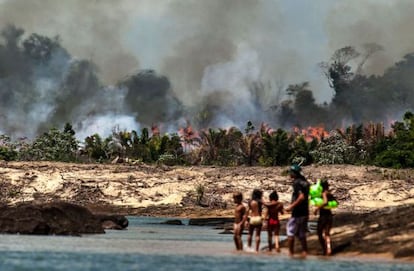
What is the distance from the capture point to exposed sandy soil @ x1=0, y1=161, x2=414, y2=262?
303ft

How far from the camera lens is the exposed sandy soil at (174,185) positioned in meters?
92.4

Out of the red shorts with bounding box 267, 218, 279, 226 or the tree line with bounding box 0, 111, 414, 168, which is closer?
the red shorts with bounding box 267, 218, 279, 226

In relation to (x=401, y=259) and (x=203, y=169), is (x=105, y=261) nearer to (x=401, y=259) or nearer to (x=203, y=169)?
(x=401, y=259)

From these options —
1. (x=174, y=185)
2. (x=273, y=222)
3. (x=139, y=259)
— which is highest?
(x=174, y=185)

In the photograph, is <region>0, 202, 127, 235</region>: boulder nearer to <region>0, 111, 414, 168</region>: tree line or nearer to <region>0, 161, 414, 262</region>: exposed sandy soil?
<region>0, 161, 414, 262</region>: exposed sandy soil

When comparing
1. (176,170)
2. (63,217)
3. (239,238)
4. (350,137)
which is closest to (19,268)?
(239,238)

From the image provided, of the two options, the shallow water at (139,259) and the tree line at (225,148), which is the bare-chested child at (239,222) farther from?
the tree line at (225,148)

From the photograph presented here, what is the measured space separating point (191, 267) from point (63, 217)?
17974 millimetres

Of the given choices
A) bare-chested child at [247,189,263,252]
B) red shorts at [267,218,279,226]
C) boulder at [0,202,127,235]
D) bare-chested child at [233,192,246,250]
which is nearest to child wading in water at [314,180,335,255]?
red shorts at [267,218,279,226]

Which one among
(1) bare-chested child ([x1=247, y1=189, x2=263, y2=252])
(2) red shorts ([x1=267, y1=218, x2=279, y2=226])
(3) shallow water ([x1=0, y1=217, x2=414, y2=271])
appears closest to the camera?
(3) shallow water ([x1=0, y1=217, x2=414, y2=271])

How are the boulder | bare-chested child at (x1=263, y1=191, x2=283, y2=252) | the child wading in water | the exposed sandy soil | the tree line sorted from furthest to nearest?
the tree line → the exposed sandy soil → the boulder → bare-chested child at (x1=263, y1=191, x2=283, y2=252) → the child wading in water

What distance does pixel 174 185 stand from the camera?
101 metres

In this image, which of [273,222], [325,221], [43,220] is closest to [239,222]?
[273,222]

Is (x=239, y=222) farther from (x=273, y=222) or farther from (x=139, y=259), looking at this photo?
(x=139, y=259)
